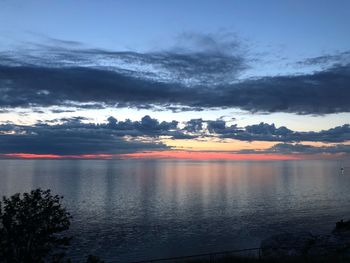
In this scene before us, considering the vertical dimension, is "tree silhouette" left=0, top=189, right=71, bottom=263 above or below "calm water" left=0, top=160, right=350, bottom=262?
above

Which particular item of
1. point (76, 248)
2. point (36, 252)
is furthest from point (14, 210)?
point (76, 248)

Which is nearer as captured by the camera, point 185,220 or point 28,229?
point 28,229

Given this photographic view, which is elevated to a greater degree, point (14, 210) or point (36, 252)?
point (14, 210)

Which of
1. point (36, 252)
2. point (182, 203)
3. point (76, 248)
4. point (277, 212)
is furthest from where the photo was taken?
point (182, 203)

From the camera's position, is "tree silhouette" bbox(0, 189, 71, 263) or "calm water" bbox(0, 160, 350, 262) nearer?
"tree silhouette" bbox(0, 189, 71, 263)

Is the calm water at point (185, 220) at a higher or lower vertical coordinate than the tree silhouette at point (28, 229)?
lower

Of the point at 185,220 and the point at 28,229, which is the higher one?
the point at 28,229

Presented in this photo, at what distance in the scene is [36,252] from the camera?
22.2 meters

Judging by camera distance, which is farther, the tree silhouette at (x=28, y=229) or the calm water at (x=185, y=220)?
the calm water at (x=185, y=220)

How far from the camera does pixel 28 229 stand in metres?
22.6

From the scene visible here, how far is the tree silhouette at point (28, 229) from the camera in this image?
72.4 ft

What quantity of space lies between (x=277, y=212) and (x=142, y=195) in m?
45.1

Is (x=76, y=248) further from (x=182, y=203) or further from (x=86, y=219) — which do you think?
(x=182, y=203)

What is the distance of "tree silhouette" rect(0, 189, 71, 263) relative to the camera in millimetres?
22078
